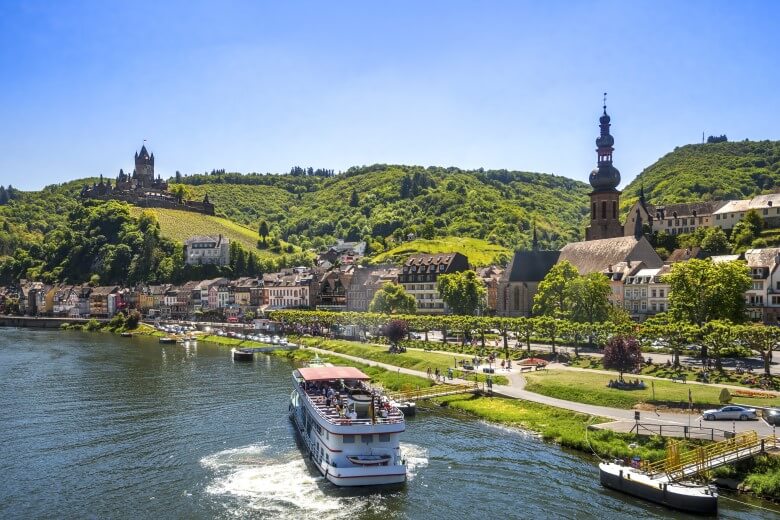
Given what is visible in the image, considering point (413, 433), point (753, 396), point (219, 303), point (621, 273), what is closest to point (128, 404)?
point (413, 433)

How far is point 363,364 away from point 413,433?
118 ft

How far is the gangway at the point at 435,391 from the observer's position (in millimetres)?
66325

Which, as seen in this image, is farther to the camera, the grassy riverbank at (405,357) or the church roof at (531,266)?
the church roof at (531,266)

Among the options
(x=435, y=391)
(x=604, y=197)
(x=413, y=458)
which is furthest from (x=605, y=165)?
(x=413, y=458)

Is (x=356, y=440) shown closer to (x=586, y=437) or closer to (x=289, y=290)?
(x=586, y=437)

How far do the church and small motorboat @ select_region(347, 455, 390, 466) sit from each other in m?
80.2

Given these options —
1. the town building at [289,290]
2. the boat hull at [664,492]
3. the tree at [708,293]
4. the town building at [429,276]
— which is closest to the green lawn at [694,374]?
the tree at [708,293]

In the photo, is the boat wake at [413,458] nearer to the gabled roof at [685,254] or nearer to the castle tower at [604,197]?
the gabled roof at [685,254]

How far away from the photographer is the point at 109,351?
393 ft

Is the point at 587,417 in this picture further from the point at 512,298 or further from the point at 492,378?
the point at 512,298

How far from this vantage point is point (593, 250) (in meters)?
121

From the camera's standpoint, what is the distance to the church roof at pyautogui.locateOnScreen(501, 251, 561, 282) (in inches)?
5034

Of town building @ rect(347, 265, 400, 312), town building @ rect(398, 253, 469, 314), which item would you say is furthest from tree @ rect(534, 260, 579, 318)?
town building @ rect(347, 265, 400, 312)

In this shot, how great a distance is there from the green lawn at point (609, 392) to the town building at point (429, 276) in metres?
79.8
